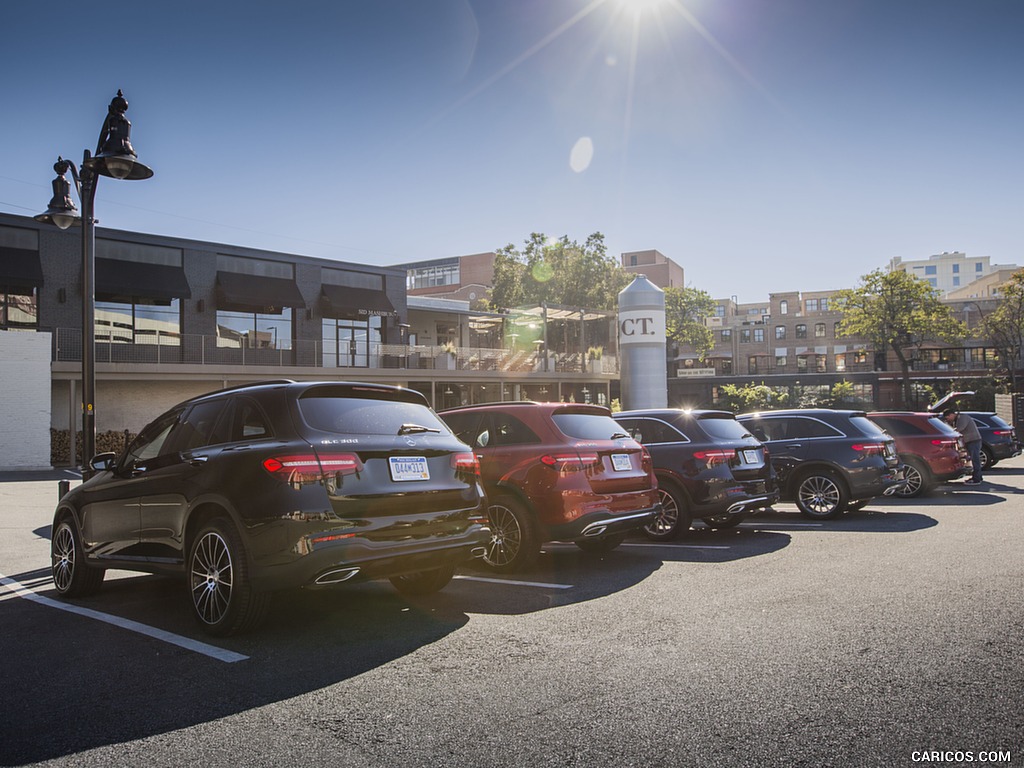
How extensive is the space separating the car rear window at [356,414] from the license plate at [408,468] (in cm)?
24

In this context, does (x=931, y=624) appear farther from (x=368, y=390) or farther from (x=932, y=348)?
(x=932, y=348)

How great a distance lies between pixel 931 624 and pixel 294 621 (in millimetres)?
4385

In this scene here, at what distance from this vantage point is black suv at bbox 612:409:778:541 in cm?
930

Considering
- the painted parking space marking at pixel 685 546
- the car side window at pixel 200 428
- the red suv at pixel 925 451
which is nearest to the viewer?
the car side window at pixel 200 428

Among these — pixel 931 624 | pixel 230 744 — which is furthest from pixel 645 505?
pixel 230 744

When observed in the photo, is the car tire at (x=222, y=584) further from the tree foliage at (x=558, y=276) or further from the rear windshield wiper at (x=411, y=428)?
the tree foliage at (x=558, y=276)

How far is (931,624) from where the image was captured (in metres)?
5.14

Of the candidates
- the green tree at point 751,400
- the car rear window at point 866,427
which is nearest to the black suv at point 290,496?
the car rear window at point 866,427

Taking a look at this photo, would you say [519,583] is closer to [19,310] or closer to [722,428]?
[722,428]

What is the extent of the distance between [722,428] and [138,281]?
25.9m

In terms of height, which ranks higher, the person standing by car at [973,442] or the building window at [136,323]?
the building window at [136,323]

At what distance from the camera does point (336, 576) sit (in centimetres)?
503

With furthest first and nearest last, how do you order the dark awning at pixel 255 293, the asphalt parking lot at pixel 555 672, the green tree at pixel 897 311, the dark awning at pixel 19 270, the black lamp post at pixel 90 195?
the green tree at pixel 897 311, the dark awning at pixel 255 293, the dark awning at pixel 19 270, the black lamp post at pixel 90 195, the asphalt parking lot at pixel 555 672

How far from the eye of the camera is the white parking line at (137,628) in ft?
16.1
